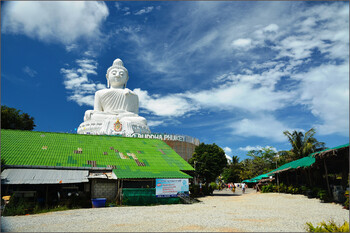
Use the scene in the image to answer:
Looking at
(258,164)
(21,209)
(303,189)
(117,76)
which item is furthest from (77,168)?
(258,164)

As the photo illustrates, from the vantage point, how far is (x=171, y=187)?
1877 centimetres

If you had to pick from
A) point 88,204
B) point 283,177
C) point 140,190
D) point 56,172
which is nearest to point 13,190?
point 56,172

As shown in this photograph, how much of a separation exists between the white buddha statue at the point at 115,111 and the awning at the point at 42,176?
1890 centimetres

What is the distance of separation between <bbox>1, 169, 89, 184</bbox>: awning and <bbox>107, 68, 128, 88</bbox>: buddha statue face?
25942 mm

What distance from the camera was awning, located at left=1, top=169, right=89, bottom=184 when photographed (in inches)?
586

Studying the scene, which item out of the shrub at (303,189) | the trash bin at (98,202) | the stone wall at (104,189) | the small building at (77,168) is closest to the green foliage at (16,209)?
the small building at (77,168)

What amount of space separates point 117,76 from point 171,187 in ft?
88.1

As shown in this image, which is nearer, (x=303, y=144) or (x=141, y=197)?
(x=141, y=197)

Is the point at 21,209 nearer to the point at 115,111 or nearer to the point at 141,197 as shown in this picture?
the point at 141,197

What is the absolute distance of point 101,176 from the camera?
1730cm

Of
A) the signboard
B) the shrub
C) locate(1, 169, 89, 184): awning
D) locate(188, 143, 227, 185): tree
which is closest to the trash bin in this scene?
locate(1, 169, 89, 184): awning

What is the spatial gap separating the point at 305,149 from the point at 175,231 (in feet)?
95.1

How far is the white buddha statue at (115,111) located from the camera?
3665 centimetres

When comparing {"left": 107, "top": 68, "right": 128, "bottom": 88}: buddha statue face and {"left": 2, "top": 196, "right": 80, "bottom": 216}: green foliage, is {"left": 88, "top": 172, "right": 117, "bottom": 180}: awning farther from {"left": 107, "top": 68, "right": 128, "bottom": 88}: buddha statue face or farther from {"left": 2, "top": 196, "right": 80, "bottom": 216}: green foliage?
{"left": 107, "top": 68, "right": 128, "bottom": 88}: buddha statue face
